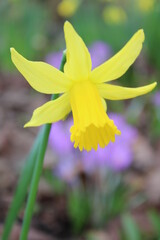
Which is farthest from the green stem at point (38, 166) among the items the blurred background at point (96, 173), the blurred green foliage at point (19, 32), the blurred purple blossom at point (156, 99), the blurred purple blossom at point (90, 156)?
the blurred green foliage at point (19, 32)

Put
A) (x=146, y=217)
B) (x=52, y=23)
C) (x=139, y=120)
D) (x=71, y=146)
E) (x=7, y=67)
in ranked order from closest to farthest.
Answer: (x=146, y=217) < (x=71, y=146) < (x=139, y=120) < (x=7, y=67) < (x=52, y=23)

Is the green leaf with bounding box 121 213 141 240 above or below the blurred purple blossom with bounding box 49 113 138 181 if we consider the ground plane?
below

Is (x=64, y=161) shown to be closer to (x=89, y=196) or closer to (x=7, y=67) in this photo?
(x=89, y=196)

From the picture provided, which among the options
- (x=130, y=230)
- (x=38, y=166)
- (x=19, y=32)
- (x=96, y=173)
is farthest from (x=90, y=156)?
(x=19, y=32)

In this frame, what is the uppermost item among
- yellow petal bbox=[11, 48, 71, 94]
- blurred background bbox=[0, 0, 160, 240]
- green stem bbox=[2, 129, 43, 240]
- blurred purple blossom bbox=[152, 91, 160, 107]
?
blurred purple blossom bbox=[152, 91, 160, 107]

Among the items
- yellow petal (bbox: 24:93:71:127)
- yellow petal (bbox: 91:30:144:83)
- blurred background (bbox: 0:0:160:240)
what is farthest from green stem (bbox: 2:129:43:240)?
blurred background (bbox: 0:0:160:240)

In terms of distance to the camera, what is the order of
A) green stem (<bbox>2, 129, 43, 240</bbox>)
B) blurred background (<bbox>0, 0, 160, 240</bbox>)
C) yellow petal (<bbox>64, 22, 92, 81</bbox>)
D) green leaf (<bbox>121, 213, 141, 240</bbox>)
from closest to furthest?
yellow petal (<bbox>64, 22, 92, 81</bbox>) → green stem (<bbox>2, 129, 43, 240</bbox>) → green leaf (<bbox>121, 213, 141, 240</bbox>) → blurred background (<bbox>0, 0, 160, 240</bbox>)

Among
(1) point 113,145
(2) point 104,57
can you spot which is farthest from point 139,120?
(1) point 113,145

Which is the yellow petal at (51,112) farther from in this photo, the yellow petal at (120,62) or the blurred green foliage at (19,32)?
the blurred green foliage at (19,32)

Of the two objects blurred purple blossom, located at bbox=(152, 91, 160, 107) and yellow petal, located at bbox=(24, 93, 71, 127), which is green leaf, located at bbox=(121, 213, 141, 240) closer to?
yellow petal, located at bbox=(24, 93, 71, 127)
